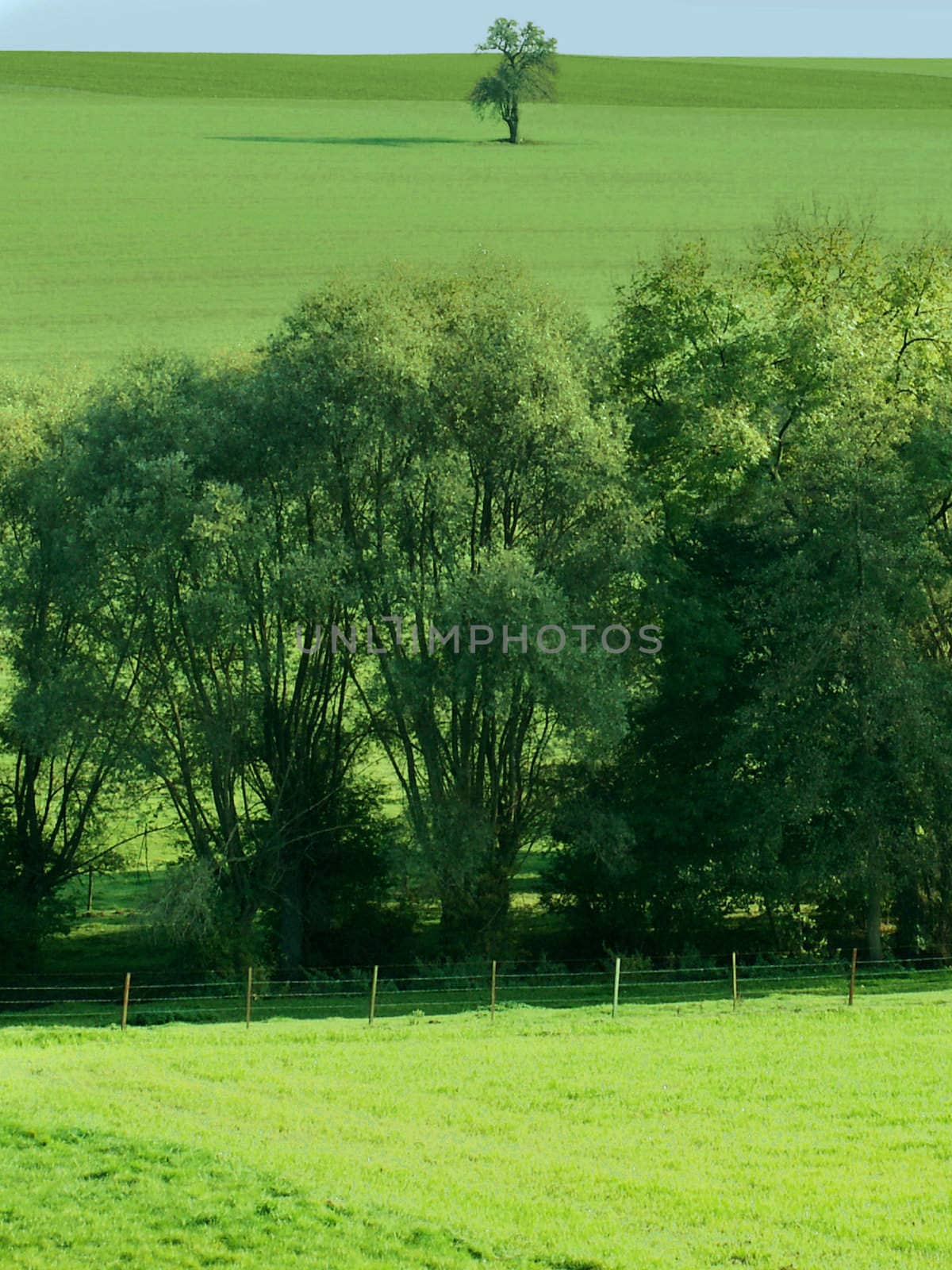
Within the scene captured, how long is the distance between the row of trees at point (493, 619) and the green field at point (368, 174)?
985 inches

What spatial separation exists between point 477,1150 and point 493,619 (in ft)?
50.9

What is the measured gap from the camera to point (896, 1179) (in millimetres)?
16578

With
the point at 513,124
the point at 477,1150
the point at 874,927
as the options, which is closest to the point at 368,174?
the point at 513,124

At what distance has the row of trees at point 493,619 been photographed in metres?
33.3

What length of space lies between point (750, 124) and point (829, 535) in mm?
73547

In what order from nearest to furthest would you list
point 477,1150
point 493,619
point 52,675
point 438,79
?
1. point 477,1150
2. point 493,619
3. point 52,675
4. point 438,79

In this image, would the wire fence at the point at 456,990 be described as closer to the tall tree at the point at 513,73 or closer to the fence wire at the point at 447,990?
the fence wire at the point at 447,990

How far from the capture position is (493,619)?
104 ft

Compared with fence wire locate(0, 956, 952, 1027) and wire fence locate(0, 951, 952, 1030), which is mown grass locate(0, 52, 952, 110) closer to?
fence wire locate(0, 956, 952, 1027)

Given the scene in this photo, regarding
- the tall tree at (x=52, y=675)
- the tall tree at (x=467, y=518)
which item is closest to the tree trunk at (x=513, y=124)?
the tall tree at (x=467, y=518)

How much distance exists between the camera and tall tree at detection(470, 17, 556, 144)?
97.5 meters

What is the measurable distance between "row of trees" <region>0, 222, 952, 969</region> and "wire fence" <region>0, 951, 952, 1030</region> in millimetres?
1521

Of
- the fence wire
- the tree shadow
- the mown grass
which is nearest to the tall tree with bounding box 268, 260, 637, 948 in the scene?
the fence wire

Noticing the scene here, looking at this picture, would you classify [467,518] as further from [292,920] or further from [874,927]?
[874,927]
